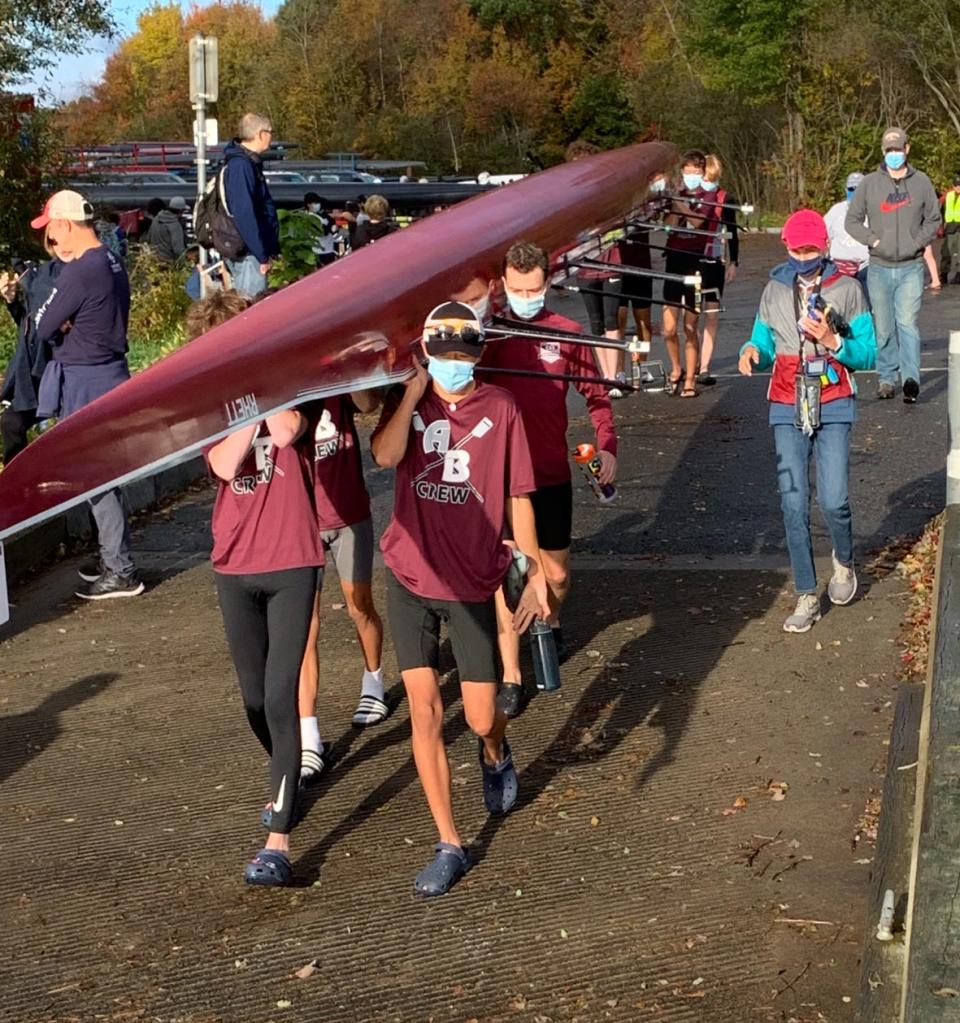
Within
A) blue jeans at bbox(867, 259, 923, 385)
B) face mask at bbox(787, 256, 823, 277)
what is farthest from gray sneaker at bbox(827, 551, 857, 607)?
blue jeans at bbox(867, 259, 923, 385)

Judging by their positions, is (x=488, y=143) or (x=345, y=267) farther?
→ (x=488, y=143)

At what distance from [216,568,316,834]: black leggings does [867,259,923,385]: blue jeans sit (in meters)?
8.36

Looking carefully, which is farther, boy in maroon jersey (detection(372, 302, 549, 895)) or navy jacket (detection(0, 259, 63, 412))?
navy jacket (detection(0, 259, 63, 412))

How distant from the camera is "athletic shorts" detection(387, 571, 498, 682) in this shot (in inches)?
203

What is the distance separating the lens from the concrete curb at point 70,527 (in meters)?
9.20

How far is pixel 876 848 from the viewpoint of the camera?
5.24 meters

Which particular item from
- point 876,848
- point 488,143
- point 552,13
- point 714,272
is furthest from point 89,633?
point 552,13

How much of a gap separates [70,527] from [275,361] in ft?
18.8

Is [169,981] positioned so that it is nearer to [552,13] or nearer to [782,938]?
[782,938]

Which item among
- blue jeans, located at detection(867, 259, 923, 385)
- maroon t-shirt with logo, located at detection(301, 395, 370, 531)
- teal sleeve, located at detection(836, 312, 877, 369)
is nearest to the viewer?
maroon t-shirt with logo, located at detection(301, 395, 370, 531)

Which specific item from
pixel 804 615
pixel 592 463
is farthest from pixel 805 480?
pixel 592 463

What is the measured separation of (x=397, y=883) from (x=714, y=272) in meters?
8.89

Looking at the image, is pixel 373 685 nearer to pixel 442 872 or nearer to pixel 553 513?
pixel 553 513

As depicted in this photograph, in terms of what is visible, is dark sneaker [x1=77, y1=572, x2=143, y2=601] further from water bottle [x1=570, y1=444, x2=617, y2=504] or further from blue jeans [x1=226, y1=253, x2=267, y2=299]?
blue jeans [x1=226, y1=253, x2=267, y2=299]
